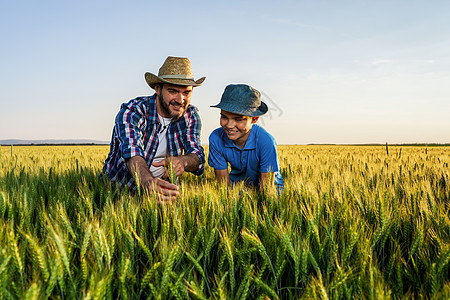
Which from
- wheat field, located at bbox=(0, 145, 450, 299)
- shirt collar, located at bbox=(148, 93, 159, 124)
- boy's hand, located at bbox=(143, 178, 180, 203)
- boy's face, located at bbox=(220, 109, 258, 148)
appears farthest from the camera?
shirt collar, located at bbox=(148, 93, 159, 124)

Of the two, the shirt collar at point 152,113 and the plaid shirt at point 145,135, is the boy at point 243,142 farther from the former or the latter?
the shirt collar at point 152,113

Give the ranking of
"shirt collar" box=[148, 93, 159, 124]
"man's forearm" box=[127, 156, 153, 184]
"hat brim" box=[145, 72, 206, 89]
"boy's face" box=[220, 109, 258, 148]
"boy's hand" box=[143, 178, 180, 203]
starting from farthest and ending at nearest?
1. "shirt collar" box=[148, 93, 159, 124]
2. "hat brim" box=[145, 72, 206, 89]
3. "boy's face" box=[220, 109, 258, 148]
4. "man's forearm" box=[127, 156, 153, 184]
5. "boy's hand" box=[143, 178, 180, 203]

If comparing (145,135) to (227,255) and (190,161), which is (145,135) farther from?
(227,255)

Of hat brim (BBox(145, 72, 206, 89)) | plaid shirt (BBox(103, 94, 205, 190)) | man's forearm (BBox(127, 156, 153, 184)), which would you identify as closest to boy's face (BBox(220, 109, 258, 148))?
hat brim (BBox(145, 72, 206, 89))

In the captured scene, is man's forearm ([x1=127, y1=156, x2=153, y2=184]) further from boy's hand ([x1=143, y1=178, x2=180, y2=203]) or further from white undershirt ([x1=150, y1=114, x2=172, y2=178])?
white undershirt ([x1=150, y1=114, x2=172, y2=178])

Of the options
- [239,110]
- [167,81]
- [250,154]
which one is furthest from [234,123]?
[167,81]

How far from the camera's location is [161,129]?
3.34 m

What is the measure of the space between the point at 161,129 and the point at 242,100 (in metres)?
1.00

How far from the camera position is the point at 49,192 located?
2393 mm

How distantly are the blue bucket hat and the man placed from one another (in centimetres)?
34

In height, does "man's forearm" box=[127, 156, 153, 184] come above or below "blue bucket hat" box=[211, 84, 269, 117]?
below

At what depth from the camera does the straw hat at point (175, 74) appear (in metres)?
2.94

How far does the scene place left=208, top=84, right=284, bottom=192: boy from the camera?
2.77m

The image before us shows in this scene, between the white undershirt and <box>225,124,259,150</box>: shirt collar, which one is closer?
<box>225,124,259,150</box>: shirt collar
